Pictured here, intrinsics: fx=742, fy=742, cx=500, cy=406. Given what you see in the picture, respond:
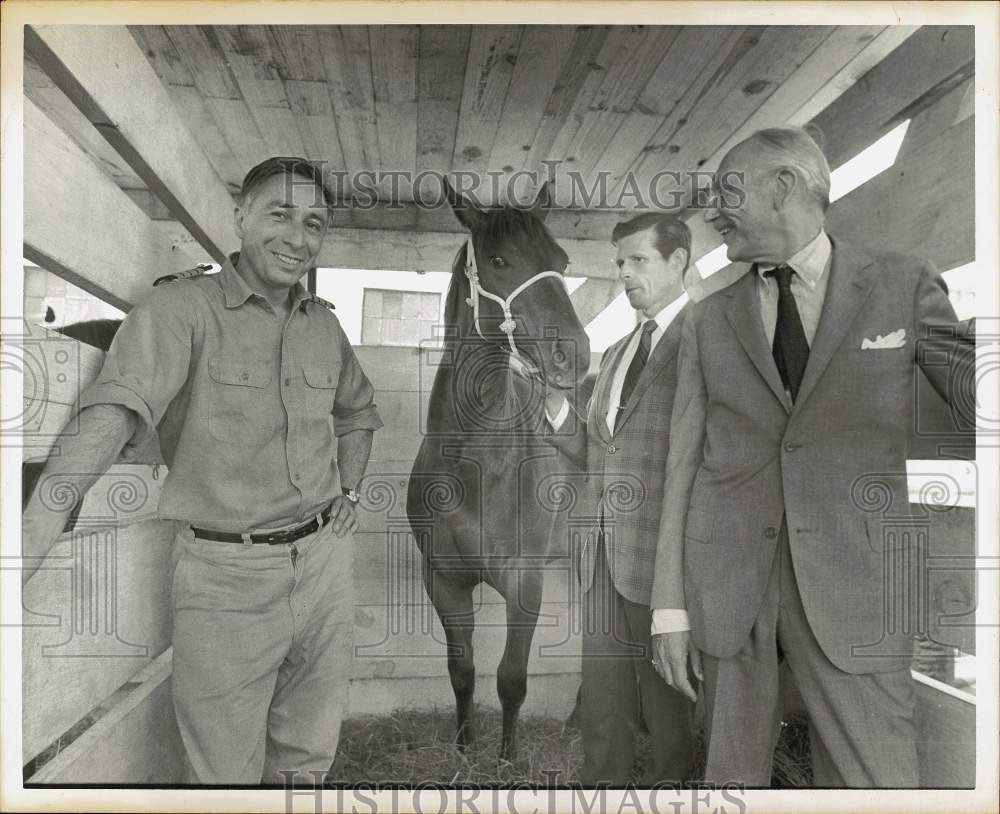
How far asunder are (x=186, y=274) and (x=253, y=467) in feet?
1.65

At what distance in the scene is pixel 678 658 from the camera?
1788 mm

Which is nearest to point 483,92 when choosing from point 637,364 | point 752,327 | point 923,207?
point 637,364

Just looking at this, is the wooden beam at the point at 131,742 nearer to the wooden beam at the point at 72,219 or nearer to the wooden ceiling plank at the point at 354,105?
the wooden beam at the point at 72,219

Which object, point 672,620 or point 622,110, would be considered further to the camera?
point 622,110

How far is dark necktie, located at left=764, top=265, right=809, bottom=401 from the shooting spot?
1738 mm

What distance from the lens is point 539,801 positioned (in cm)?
183

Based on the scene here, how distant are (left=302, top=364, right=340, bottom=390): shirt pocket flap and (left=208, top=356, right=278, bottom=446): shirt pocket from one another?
0.34 feet

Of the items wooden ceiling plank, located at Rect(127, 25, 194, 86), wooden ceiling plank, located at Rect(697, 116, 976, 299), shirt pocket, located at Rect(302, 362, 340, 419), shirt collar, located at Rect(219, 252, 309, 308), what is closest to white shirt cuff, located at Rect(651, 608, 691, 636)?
wooden ceiling plank, located at Rect(697, 116, 976, 299)

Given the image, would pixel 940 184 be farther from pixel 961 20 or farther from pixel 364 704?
pixel 364 704

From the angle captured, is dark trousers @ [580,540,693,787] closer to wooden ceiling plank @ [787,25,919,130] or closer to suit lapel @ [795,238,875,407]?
suit lapel @ [795,238,875,407]

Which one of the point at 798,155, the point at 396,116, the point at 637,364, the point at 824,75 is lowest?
the point at 637,364

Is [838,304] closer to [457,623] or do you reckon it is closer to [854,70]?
[854,70]

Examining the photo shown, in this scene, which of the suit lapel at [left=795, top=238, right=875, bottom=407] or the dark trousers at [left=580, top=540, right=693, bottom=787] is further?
the dark trousers at [left=580, top=540, right=693, bottom=787]

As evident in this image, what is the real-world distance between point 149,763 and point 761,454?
166 centimetres
